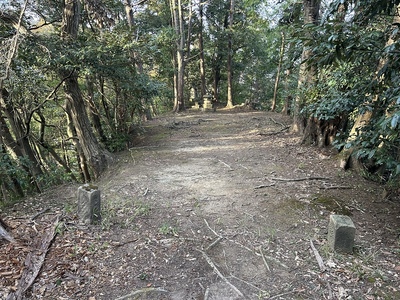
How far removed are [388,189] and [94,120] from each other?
7732mm

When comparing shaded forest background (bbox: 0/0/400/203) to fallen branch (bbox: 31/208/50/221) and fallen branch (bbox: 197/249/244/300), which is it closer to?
fallen branch (bbox: 31/208/50/221)

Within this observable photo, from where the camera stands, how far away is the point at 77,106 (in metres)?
6.20

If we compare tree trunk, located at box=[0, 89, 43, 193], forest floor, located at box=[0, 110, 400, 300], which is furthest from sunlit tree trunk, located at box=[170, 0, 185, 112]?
forest floor, located at box=[0, 110, 400, 300]

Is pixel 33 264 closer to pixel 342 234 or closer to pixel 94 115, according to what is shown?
pixel 342 234

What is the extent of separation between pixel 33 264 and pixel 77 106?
14.5 feet

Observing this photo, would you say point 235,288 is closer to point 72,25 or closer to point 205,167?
point 205,167

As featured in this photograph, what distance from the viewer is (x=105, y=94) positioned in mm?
8352

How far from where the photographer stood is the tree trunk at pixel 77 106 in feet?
18.6

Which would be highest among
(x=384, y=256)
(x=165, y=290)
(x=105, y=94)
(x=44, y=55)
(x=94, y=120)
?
(x=44, y=55)

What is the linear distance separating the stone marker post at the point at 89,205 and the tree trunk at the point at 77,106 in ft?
10.6

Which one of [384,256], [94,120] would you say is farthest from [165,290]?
[94,120]

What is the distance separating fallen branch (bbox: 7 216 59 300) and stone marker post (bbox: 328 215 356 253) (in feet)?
10.3

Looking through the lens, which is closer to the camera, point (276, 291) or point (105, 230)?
point (276, 291)

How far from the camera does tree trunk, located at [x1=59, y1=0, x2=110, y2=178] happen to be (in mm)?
5680
